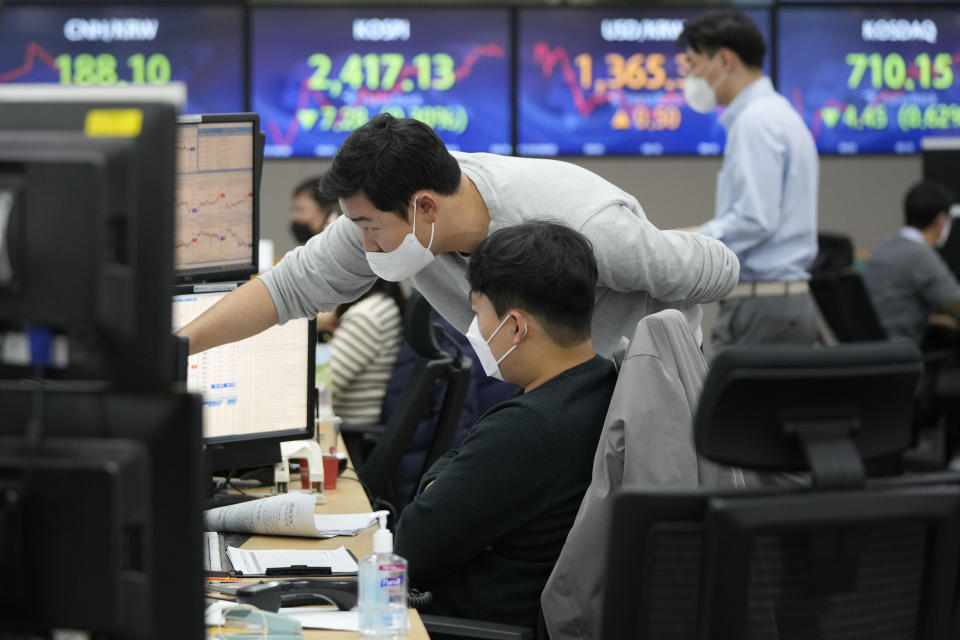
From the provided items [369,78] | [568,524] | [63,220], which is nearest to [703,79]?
[369,78]

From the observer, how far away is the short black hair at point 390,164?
2062 mm

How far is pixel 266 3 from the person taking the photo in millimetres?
5016

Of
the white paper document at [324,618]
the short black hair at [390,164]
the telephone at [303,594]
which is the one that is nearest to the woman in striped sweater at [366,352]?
the short black hair at [390,164]

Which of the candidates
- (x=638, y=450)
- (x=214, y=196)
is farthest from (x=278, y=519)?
(x=638, y=450)

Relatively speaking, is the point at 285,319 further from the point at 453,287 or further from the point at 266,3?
the point at 266,3

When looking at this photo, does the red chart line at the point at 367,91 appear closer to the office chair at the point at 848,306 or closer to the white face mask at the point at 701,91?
the white face mask at the point at 701,91

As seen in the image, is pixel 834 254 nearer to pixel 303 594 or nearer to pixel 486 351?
pixel 486 351

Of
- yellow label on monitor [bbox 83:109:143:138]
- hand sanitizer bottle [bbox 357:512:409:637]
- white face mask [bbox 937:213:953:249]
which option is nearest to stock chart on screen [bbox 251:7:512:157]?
white face mask [bbox 937:213:953:249]

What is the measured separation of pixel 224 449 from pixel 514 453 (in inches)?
36.4

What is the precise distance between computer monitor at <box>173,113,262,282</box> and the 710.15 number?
2.79 meters

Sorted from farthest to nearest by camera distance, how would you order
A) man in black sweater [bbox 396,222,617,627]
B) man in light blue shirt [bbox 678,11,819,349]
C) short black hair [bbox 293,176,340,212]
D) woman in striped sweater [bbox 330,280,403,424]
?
short black hair [bbox 293,176,340,212], man in light blue shirt [bbox 678,11,819,349], woman in striped sweater [bbox 330,280,403,424], man in black sweater [bbox 396,222,617,627]

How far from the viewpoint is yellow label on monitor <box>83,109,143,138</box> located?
0.95 metres

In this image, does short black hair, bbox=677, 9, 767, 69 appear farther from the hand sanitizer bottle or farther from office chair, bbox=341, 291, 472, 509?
the hand sanitizer bottle

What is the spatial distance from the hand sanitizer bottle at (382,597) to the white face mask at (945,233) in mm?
4312
